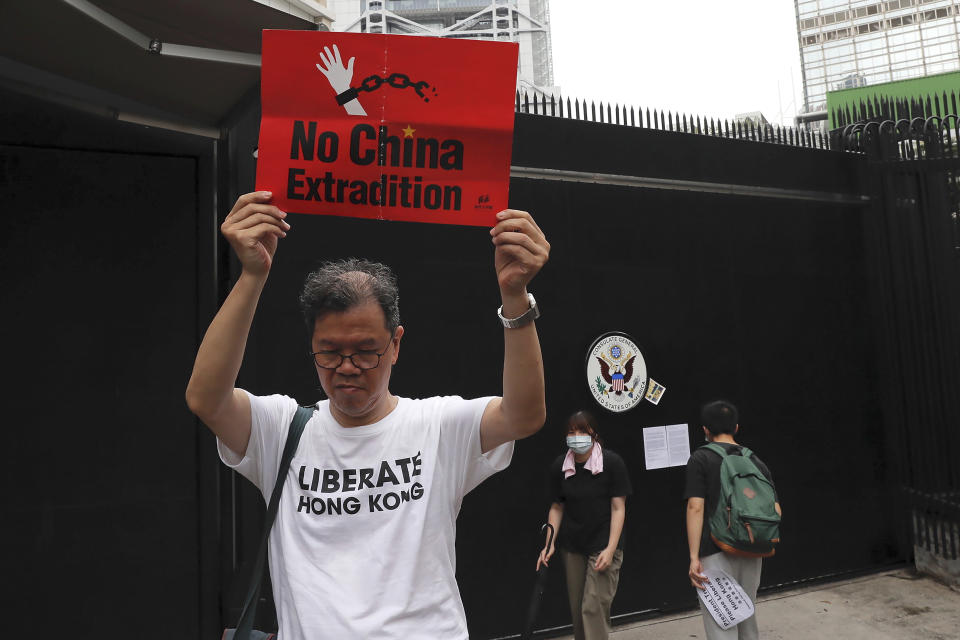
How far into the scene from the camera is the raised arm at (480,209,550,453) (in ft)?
5.58

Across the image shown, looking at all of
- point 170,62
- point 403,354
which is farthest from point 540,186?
A: point 170,62

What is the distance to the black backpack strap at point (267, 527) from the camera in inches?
71.9

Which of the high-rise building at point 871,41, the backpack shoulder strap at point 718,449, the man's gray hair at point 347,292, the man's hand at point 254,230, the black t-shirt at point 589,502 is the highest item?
the high-rise building at point 871,41

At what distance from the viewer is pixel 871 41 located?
2719 inches

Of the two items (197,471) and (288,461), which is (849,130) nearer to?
(197,471)

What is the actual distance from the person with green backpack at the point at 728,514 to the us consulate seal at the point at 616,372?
1676mm

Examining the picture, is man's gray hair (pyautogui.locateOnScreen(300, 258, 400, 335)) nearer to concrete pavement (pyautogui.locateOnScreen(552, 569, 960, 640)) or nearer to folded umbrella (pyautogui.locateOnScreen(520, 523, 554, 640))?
folded umbrella (pyautogui.locateOnScreen(520, 523, 554, 640))

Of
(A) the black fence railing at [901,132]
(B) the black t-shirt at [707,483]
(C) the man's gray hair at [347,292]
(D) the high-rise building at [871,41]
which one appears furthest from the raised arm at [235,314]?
(D) the high-rise building at [871,41]

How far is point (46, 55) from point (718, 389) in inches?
233

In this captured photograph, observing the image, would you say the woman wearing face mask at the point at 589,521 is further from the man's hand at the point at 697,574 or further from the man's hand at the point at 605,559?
the man's hand at the point at 697,574

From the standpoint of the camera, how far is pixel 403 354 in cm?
573

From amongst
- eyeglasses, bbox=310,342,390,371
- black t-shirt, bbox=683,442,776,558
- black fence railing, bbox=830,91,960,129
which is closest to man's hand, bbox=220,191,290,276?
eyeglasses, bbox=310,342,390,371

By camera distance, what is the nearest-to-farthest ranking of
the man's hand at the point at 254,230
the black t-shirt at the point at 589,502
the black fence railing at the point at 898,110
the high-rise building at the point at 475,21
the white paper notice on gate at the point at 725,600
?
the man's hand at the point at 254,230
the white paper notice on gate at the point at 725,600
the black t-shirt at the point at 589,502
the black fence railing at the point at 898,110
the high-rise building at the point at 475,21

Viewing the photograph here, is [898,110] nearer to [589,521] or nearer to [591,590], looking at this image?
[589,521]
